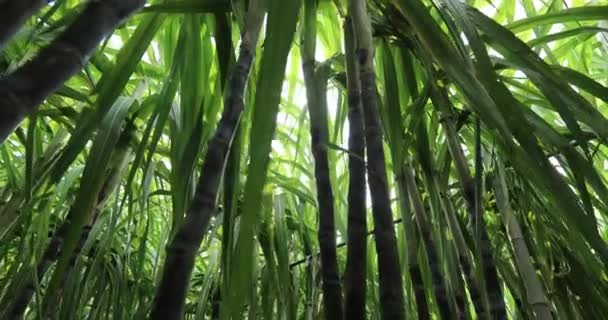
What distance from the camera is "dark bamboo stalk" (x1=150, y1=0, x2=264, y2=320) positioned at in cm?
24

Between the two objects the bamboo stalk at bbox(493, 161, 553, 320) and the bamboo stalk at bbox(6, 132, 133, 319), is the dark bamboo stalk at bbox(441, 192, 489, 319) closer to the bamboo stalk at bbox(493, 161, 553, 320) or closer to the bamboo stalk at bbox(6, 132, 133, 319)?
the bamboo stalk at bbox(493, 161, 553, 320)

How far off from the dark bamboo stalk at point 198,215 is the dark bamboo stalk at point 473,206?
21 cm

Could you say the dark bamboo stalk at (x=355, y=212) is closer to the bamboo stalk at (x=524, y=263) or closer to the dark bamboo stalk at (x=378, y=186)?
the dark bamboo stalk at (x=378, y=186)

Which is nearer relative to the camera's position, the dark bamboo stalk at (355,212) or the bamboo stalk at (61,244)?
the dark bamboo stalk at (355,212)

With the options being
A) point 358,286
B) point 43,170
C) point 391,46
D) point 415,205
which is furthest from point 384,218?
point 43,170

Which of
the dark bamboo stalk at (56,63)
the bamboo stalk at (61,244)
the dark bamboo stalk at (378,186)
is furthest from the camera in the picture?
the bamboo stalk at (61,244)

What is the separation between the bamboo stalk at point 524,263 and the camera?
0.43 m

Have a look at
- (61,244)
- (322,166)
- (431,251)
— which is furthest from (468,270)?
(61,244)

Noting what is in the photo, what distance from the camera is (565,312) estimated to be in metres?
0.61

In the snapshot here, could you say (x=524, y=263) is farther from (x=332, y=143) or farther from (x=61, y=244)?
(x=61, y=244)

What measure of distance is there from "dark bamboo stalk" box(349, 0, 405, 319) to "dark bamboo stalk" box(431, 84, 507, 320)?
99mm

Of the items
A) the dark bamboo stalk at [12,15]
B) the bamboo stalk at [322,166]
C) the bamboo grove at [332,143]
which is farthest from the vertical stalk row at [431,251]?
the dark bamboo stalk at [12,15]

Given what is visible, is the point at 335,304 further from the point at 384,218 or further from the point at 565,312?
the point at 565,312

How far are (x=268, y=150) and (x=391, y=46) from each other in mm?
371
